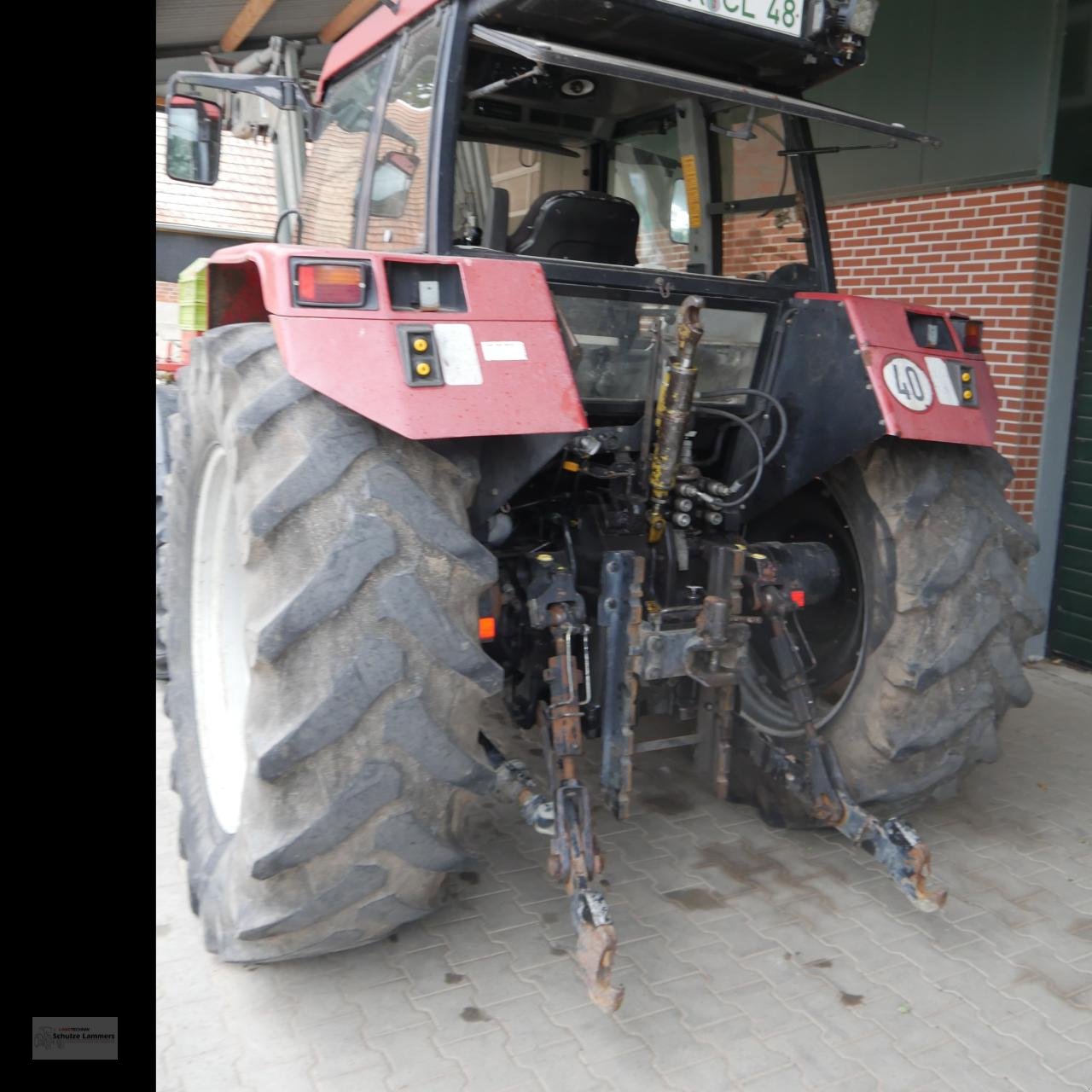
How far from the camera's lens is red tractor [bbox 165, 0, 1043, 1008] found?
7.09 ft

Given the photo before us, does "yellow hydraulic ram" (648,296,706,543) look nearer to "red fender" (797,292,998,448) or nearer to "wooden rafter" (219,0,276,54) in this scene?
"red fender" (797,292,998,448)

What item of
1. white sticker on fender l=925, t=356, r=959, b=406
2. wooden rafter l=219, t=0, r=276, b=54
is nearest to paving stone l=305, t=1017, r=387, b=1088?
white sticker on fender l=925, t=356, r=959, b=406

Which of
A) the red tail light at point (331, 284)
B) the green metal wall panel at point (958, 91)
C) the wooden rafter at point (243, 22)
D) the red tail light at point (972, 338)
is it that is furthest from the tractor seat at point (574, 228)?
the wooden rafter at point (243, 22)

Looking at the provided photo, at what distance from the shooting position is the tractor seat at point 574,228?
10.0 ft

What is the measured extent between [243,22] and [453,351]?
4.61m

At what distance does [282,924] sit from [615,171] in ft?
8.62

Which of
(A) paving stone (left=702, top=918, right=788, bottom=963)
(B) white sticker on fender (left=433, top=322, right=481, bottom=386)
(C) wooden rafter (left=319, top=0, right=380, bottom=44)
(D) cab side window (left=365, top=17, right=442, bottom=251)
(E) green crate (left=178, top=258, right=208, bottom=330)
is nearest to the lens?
(B) white sticker on fender (left=433, top=322, right=481, bottom=386)

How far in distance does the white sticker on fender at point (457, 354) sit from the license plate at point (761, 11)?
99 cm

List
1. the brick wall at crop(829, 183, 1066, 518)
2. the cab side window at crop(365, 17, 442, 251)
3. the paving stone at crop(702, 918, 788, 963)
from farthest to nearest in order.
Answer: the brick wall at crop(829, 183, 1066, 518), the paving stone at crop(702, 918, 788, 963), the cab side window at crop(365, 17, 442, 251)

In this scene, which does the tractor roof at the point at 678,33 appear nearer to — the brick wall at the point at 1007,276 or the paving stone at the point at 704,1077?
the paving stone at the point at 704,1077

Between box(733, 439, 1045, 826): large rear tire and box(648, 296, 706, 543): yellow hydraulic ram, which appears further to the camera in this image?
box(733, 439, 1045, 826): large rear tire

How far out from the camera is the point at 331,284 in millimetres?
2240
